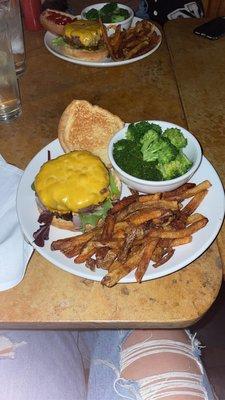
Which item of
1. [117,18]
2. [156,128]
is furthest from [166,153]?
[117,18]

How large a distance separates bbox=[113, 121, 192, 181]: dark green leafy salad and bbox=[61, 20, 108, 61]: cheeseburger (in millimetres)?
908

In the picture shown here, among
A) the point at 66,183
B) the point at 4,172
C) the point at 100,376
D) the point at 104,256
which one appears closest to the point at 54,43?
the point at 4,172

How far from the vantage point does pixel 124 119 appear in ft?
5.67

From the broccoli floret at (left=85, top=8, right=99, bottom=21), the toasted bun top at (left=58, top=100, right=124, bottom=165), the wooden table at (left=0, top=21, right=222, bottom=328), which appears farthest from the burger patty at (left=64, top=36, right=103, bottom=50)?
the toasted bun top at (left=58, top=100, right=124, bottom=165)

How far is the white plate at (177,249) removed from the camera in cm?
108

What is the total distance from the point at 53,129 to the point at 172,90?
593mm

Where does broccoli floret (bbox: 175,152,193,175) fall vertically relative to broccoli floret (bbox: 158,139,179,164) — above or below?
below

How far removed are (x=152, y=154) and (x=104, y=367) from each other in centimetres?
73

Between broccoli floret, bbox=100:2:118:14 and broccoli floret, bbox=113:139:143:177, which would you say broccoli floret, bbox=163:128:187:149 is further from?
broccoli floret, bbox=100:2:118:14

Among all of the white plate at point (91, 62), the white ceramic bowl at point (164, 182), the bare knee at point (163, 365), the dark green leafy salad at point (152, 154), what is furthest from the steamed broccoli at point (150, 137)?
the white plate at point (91, 62)

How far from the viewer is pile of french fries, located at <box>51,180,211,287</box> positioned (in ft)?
3.47

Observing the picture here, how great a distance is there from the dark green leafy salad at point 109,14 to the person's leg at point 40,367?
1.66m

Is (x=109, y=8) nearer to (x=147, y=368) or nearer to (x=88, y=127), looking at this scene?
(x=88, y=127)

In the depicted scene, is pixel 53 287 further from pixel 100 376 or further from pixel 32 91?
pixel 32 91
